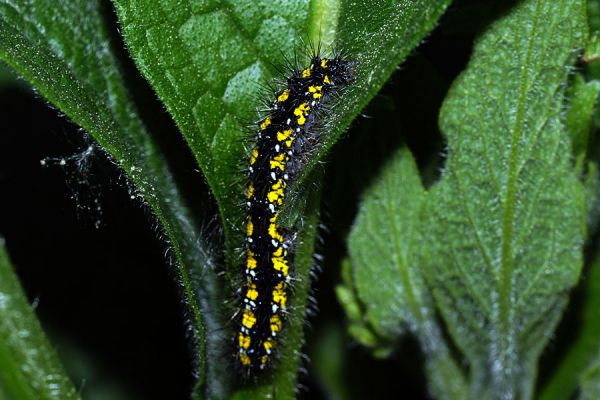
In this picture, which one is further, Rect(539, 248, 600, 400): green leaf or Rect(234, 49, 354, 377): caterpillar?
Rect(539, 248, 600, 400): green leaf

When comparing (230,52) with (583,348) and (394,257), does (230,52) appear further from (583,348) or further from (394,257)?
(583,348)

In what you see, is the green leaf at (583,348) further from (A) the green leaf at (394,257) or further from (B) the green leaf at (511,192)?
(A) the green leaf at (394,257)

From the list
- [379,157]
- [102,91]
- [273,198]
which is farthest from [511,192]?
[102,91]

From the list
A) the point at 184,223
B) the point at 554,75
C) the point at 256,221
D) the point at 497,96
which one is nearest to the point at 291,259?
the point at 256,221

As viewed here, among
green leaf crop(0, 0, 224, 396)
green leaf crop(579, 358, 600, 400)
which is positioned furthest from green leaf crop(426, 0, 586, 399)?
green leaf crop(0, 0, 224, 396)

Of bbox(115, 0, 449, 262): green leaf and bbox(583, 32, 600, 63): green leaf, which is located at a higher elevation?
bbox(115, 0, 449, 262): green leaf

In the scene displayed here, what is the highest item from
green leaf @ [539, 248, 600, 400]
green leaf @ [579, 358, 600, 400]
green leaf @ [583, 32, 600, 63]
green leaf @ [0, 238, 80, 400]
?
green leaf @ [0, 238, 80, 400]

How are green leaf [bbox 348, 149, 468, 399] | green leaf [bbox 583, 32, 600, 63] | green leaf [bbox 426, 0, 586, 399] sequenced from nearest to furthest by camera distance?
green leaf [bbox 426, 0, 586, 399] < green leaf [bbox 583, 32, 600, 63] < green leaf [bbox 348, 149, 468, 399]

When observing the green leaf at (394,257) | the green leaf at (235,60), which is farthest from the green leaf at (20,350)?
the green leaf at (394,257)

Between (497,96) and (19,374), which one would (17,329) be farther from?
(497,96)

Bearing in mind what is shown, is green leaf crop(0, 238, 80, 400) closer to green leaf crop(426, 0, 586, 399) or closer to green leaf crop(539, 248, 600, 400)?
green leaf crop(426, 0, 586, 399)
